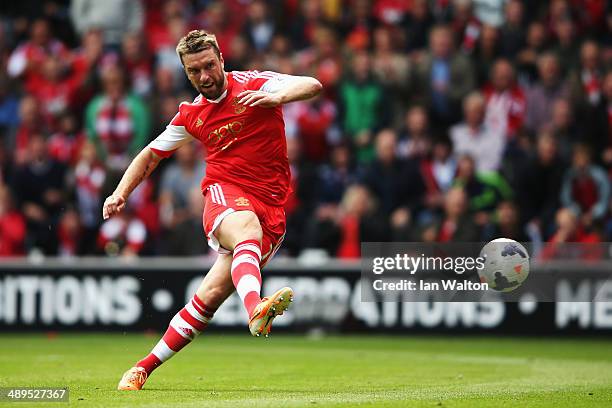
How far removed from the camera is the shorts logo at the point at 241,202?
8906 mm

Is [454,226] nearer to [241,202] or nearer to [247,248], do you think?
[241,202]

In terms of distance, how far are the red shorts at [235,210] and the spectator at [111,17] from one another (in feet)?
37.5

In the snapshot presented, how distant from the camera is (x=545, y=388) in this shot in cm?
927

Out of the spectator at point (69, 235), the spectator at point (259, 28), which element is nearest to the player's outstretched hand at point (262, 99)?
the spectator at point (69, 235)

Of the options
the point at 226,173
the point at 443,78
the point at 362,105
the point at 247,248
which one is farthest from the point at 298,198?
the point at 247,248

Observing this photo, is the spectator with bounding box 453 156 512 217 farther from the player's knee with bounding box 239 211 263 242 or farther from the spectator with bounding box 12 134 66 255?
the player's knee with bounding box 239 211 263 242

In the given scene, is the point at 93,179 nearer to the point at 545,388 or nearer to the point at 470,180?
the point at 470,180

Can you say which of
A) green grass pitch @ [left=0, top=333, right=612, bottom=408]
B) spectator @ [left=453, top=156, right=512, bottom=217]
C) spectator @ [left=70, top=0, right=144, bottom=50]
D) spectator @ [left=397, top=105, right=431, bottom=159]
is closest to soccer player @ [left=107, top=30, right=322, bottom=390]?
green grass pitch @ [left=0, top=333, right=612, bottom=408]

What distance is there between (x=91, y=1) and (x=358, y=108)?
17.4 ft

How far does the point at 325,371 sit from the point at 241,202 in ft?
8.62

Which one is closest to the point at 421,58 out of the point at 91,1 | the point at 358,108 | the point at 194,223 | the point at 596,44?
the point at 358,108

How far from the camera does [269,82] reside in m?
8.93

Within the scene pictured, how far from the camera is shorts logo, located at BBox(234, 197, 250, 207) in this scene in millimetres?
8906

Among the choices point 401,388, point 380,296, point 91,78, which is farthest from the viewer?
point 91,78
